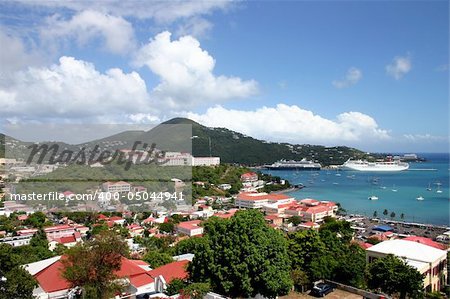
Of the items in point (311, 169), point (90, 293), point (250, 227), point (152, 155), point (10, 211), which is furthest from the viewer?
point (311, 169)

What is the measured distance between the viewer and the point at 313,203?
23.6 meters

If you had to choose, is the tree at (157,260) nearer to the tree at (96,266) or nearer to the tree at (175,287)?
the tree at (175,287)

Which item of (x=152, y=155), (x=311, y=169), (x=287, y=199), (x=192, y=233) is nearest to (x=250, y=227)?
(x=192, y=233)

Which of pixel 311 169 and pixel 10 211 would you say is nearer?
pixel 10 211

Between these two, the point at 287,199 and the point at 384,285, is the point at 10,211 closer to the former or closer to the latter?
the point at 287,199

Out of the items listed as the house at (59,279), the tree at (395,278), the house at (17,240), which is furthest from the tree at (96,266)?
the house at (17,240)

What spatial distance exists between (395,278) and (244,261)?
272 cm

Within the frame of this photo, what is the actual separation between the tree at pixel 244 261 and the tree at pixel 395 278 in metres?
1.76

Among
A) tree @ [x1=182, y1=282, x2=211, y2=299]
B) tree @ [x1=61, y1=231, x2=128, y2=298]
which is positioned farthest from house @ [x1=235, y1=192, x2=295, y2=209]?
tree @ [x1=61, y1=231, x2=128, y2=298]

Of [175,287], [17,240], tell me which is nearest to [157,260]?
[175,287]

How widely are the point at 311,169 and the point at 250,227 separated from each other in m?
56.2

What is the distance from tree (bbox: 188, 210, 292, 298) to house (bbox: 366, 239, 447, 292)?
3.35 m

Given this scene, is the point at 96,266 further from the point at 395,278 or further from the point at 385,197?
the point at 385,197

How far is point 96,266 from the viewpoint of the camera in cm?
489
